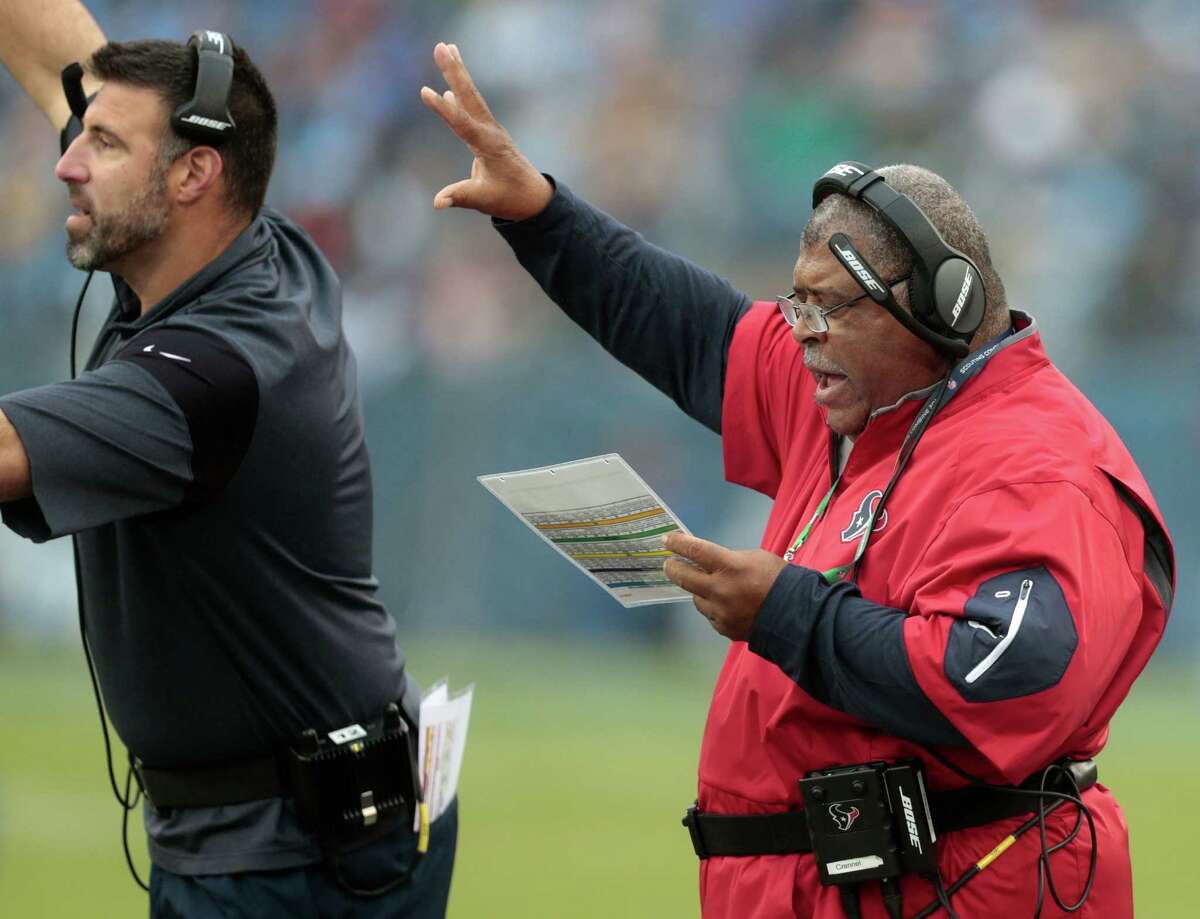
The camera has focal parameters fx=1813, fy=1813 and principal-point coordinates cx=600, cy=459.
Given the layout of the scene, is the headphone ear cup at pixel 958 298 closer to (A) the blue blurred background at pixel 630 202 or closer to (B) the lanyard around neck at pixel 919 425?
(B) the lanyard around neck at pixel 919 425

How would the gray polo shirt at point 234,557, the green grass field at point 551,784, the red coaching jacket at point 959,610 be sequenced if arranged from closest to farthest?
1. the red coaching jacket at point 959,610
2. the gray polo shirt at point 234,557
3. the green grass field at point 551,784

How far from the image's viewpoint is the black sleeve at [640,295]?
3.41 m

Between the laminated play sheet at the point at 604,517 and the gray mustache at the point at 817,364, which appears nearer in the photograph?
the laminated play sheet at the point at 604,517

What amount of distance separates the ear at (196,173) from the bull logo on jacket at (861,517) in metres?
1.39

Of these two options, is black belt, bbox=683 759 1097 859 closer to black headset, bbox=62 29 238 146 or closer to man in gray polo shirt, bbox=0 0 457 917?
man in gray polo shirt, bbox=0 0 457 917

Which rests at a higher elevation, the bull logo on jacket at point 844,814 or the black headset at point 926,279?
the black headset at point 926,279

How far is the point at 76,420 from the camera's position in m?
2.92

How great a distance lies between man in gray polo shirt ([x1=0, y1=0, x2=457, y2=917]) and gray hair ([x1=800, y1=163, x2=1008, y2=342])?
3.35 ft

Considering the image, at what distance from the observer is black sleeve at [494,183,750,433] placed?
3414mm

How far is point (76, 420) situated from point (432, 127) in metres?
9.16

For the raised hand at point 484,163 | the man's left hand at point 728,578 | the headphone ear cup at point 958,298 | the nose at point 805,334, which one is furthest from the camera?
the raised hand at point 484,163

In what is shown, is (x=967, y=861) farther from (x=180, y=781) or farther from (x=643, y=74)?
(x=643, y=74)

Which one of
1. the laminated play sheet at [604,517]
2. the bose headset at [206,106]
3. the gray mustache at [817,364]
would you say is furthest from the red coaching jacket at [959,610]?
the bose headset at [206,106]

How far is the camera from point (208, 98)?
3.36 meters
